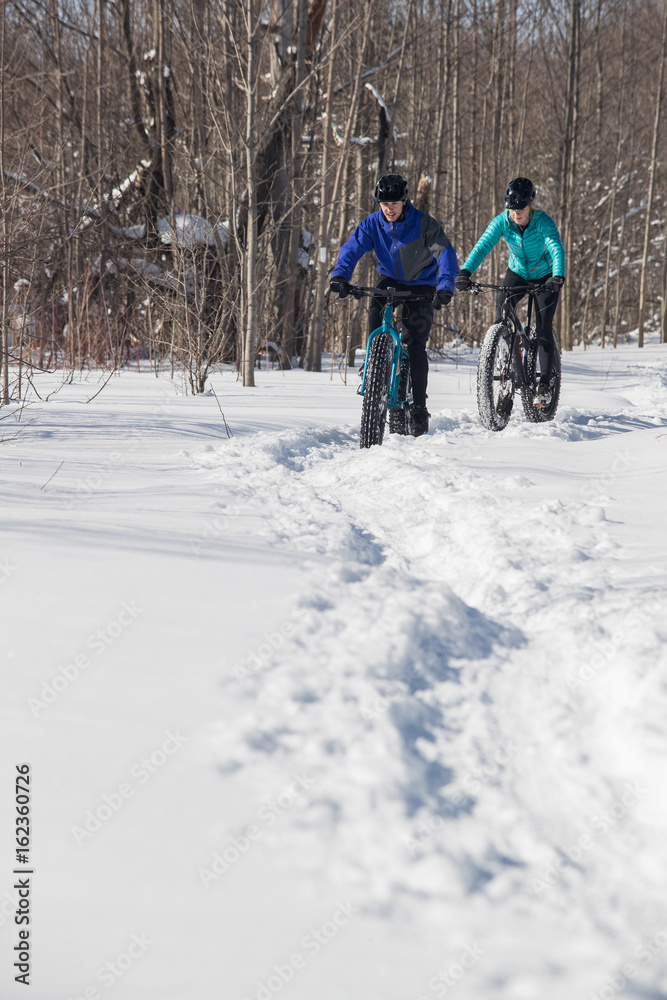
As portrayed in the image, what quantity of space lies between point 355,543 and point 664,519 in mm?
1352

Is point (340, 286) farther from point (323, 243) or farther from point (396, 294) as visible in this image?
point (323, 243)

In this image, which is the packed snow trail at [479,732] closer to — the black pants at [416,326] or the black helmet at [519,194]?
the black pants at [416,326]

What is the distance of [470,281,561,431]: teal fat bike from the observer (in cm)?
568

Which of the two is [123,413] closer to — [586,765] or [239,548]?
[239,548]

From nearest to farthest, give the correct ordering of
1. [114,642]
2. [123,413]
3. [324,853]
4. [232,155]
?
1. [324,853]
2. [114,642]
3. [123,413]
4. [232,155]

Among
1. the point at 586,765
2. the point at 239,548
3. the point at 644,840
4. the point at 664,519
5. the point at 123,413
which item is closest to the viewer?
the point at 644,840

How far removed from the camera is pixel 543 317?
6.15 m

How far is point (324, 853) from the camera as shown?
1.47m

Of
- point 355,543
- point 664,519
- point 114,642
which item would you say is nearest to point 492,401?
point 664,519

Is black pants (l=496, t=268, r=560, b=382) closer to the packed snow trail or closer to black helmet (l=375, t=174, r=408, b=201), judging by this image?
black helmet (l=375, t=174, r=408, b=201)

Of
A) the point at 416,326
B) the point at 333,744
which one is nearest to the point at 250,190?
the point at 416,326

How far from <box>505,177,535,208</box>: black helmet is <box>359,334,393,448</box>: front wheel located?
1.68m

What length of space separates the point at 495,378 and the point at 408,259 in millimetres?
1188

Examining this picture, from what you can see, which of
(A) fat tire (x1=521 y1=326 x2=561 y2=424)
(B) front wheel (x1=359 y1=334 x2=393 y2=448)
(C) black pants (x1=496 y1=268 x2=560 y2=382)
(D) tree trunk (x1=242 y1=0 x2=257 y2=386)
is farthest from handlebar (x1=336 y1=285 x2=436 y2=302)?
(D) tree trunk (x1=242 y1=0 x2=257 y2=386)
